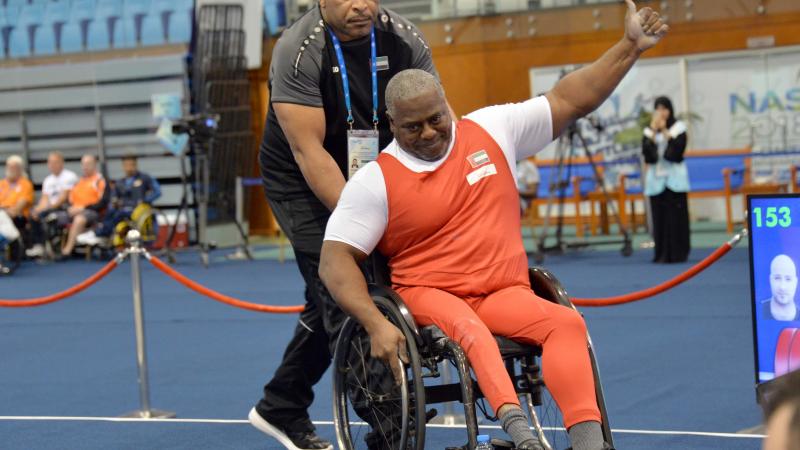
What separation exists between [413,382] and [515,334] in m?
0.33

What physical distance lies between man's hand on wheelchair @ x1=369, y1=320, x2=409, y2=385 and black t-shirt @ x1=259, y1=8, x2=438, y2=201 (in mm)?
911

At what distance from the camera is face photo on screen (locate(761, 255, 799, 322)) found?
14.6ft

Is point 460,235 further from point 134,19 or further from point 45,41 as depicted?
point 45,41

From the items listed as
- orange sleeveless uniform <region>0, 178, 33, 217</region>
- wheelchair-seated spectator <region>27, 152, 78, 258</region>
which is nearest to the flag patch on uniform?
orange sleeveless uniform <region>0, 178, 33, 217</region>

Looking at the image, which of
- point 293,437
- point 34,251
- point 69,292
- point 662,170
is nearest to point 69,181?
point 34,251

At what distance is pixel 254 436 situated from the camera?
5.18 m

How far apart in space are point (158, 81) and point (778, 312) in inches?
555

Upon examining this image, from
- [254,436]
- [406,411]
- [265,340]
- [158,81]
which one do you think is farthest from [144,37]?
[406,411]

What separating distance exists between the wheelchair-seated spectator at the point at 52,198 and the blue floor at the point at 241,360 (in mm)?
3808

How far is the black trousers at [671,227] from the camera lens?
11.4 metres

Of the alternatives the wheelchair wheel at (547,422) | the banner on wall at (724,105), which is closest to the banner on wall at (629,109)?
the banner on wall at (724,105)

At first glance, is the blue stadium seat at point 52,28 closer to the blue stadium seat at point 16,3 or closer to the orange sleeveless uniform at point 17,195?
the blue stadium seat at point 16,3

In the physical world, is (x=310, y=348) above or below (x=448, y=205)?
below

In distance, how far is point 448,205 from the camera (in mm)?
3680
